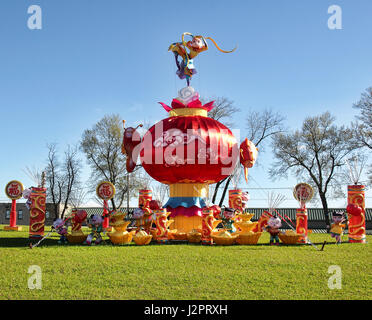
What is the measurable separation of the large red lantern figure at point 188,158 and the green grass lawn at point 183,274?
352 centimetres

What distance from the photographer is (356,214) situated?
1307 centimetres

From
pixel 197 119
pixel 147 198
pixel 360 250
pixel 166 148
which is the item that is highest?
pixel 197 119

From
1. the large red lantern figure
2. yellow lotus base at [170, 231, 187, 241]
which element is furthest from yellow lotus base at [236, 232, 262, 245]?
yellow lotus base at [170, 231, 187, 241]

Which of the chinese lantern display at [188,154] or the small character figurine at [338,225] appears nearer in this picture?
the small character figurine at [338,225]

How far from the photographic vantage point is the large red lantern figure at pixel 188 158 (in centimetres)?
1309

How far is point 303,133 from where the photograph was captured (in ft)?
84.0

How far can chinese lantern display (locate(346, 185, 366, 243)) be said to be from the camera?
13.1 meters

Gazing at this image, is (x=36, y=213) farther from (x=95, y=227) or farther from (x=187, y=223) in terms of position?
(x=187, y=223)

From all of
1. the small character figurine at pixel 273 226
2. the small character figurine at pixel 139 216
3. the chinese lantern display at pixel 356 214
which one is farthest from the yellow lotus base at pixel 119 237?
the chinese lantern display at pixel 356 214

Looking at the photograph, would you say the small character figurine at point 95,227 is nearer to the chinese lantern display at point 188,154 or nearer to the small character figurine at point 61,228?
A: the small character figurine at point 61,228

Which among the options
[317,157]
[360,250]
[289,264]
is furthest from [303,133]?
[289,264]

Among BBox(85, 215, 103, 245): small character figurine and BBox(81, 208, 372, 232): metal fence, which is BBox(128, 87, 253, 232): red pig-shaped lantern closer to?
BBox(85, 215, 103, 245): small character figurine
